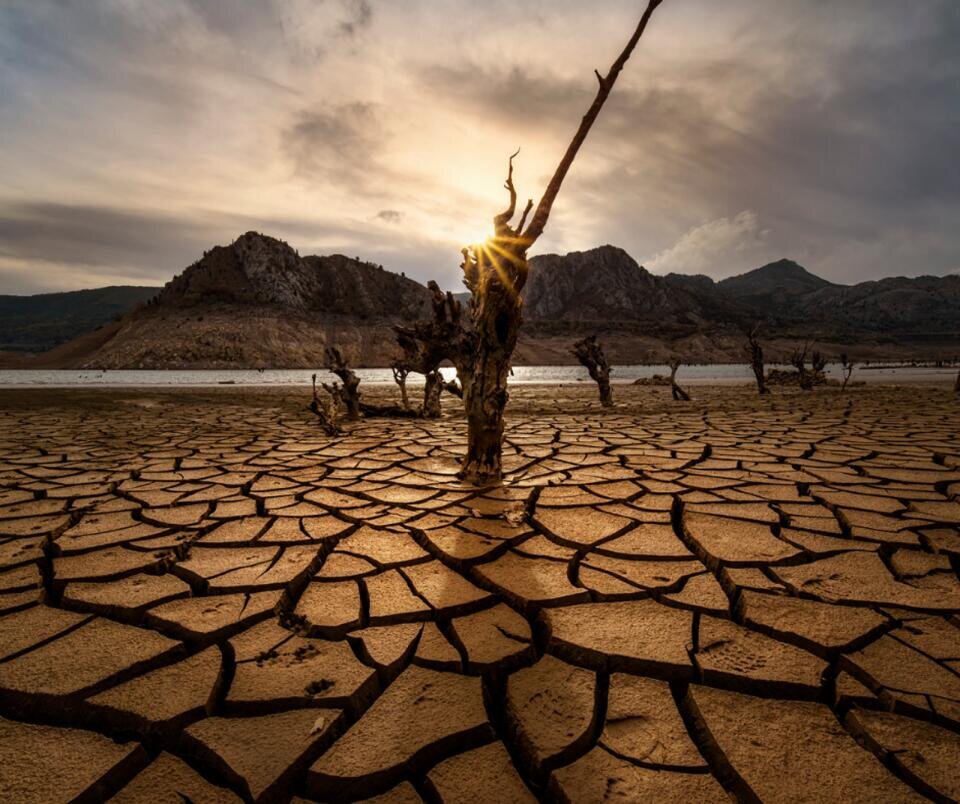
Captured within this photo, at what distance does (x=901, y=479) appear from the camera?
3.47m

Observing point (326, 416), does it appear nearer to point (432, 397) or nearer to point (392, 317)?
point (432, 397)

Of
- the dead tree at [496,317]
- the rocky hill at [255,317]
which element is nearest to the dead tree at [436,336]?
the dead tree at [496,317]

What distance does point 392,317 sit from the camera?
6975 cm

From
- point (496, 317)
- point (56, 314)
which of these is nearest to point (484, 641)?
point (496, 317)

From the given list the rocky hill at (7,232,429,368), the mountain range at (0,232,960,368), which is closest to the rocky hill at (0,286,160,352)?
the mountain range at (0,232,960,368)

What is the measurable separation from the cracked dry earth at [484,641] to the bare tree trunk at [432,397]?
452 centimetres

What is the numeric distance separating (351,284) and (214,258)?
20.1 meters

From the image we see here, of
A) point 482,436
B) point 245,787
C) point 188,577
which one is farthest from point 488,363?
point 245,787

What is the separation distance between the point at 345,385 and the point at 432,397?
1675mm

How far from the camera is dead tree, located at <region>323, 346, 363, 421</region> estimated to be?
23.9 feet

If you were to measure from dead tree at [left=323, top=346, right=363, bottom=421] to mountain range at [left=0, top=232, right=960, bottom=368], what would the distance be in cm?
1925

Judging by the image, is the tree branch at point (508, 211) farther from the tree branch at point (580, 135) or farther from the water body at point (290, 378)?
the water body at point (290, 378)

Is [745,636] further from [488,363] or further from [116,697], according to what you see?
[488,363]

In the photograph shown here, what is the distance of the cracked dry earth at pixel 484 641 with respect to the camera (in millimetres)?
1090
